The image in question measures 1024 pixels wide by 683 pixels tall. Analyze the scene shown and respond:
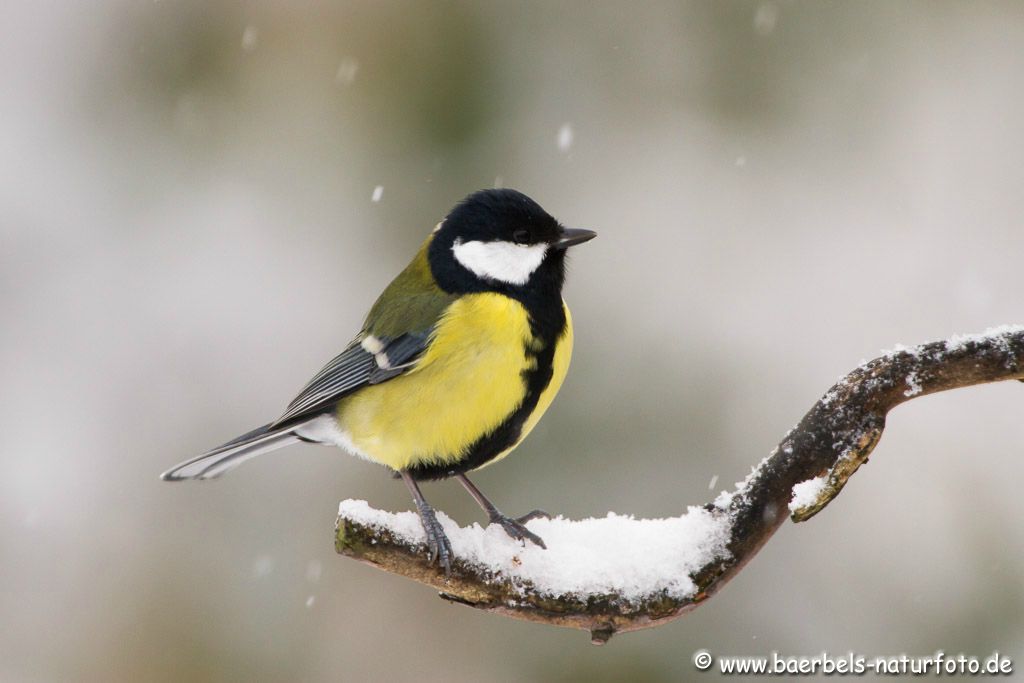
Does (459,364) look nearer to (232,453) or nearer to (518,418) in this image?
(518,418)

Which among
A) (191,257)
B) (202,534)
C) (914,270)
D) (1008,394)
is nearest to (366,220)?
(191,257)

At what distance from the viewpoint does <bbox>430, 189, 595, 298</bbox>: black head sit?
2598 mm

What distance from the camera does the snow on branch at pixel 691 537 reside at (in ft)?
6.57

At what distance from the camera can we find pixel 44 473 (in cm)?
459

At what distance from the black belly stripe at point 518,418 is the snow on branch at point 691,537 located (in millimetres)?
351

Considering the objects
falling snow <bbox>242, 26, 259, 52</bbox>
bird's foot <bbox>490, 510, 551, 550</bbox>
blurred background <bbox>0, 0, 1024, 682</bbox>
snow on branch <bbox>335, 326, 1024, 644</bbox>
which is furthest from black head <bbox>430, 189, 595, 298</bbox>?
falling snow <bbox>242, 26, 259, 52</bbox>

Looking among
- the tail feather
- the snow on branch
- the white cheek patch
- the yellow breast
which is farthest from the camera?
the tail feather

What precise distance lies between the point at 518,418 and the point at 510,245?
45 cm

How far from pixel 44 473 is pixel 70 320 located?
2.46 feet

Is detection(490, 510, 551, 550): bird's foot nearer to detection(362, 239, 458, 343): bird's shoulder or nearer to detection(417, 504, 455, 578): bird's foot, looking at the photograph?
detection(417, 504, 455, 578): bird's foot

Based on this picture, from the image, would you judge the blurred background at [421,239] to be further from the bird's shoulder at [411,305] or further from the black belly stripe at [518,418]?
the black belly stripe at [518,418]

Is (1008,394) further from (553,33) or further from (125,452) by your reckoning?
(125,452)

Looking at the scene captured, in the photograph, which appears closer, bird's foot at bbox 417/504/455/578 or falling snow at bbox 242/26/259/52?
bird's foot at bbox 417/504/455/578

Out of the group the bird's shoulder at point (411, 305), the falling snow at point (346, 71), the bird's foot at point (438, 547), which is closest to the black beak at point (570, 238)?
the bird's shoulder at point (411, 305)
